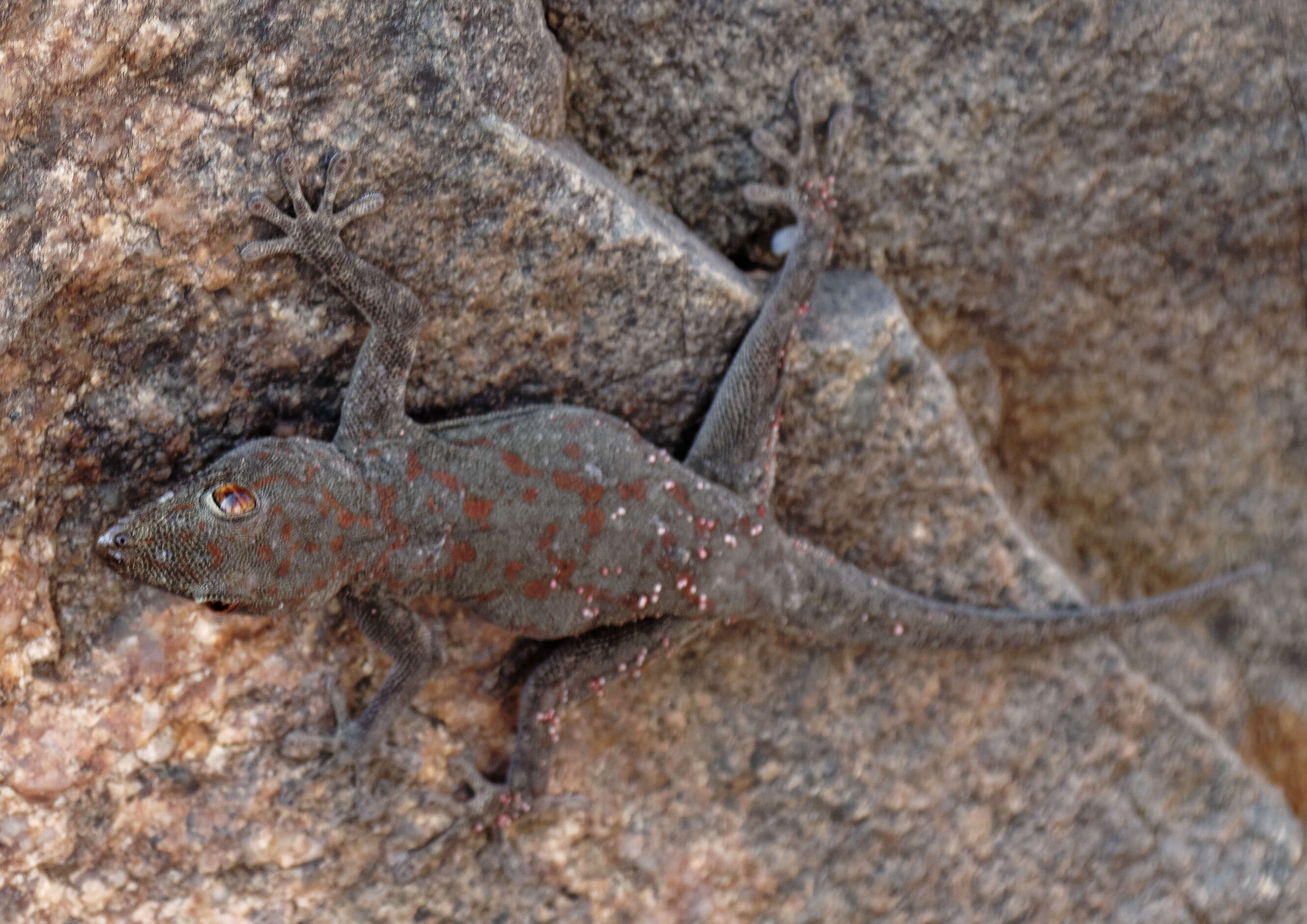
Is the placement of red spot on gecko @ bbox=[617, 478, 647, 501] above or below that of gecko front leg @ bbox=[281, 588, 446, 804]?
above

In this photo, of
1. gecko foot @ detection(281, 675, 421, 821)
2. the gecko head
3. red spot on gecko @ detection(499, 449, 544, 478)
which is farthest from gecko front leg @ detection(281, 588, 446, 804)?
red spot on gecko @ detection(499, 449, 544, 478)

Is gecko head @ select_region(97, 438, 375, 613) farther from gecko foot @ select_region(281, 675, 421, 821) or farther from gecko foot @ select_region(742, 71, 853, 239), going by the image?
gecko foot @ select_region(742, 71, 853, 239)

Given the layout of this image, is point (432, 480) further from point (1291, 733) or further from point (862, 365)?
point (1291, 733)

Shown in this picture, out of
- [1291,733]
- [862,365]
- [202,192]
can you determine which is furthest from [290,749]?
[1291,733]

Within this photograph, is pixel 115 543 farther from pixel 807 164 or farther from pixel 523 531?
pixel 807 164

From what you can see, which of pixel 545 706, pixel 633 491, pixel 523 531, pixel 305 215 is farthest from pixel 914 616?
pixel 305 215
